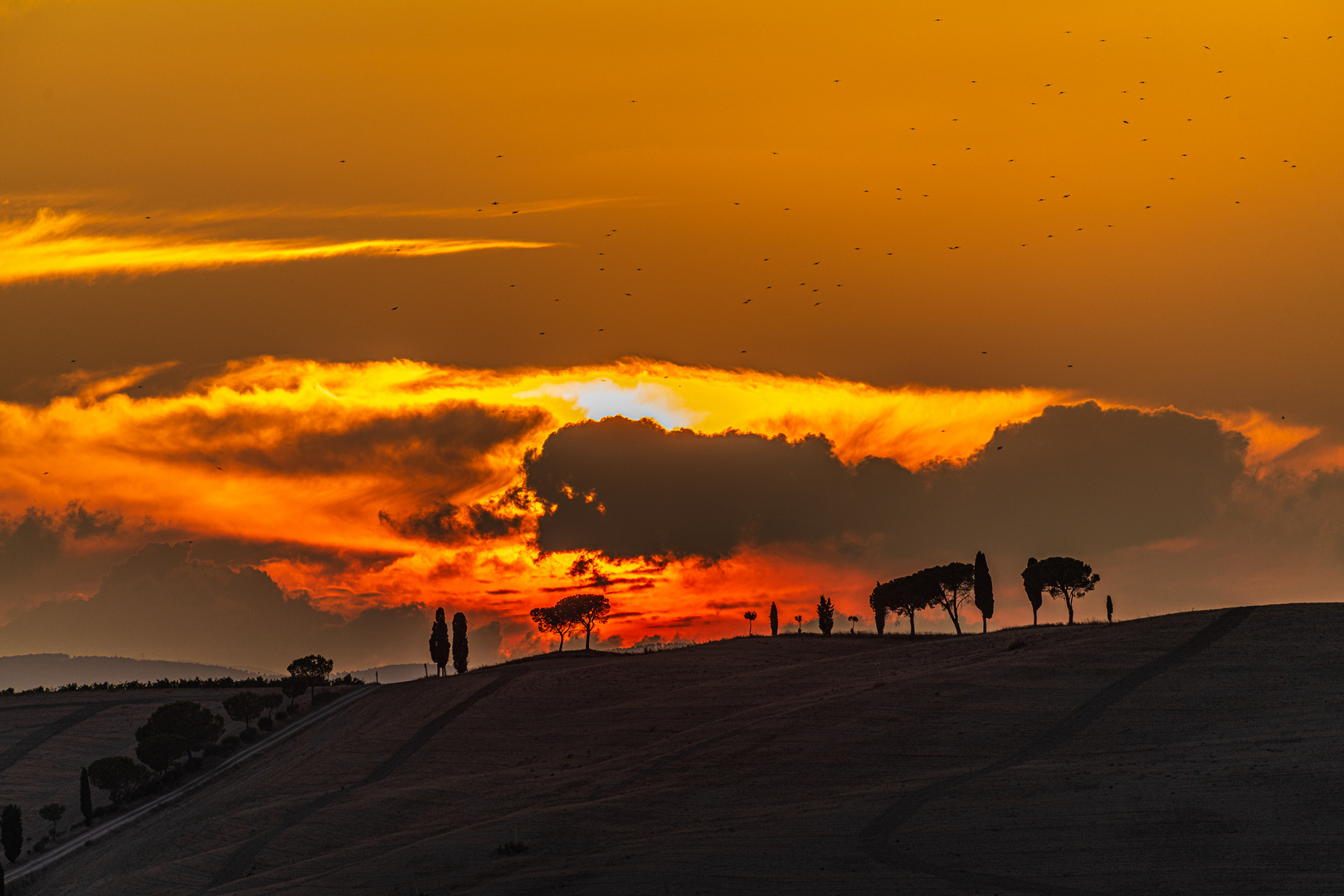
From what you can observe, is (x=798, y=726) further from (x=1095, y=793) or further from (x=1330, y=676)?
(x=1330, y=676)

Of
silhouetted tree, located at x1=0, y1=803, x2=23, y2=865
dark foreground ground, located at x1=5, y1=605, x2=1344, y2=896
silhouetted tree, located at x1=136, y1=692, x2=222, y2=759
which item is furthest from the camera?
silhouetted tree, located at x1=136, y1=692, x2=222, y2=759

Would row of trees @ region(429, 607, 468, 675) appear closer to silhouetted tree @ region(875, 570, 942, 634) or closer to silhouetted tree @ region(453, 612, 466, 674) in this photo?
silhouetted tree @ region(453, 612, 466, 674)

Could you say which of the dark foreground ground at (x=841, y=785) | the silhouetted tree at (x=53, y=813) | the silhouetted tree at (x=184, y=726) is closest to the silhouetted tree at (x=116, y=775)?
the silhouetted tree at (x=53, y=813)

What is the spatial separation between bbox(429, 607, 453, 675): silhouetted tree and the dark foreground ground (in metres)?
58.8

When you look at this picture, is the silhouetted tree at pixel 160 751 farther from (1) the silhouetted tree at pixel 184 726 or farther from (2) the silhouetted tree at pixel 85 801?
(2) the silhouetted tree at pixel 85 801

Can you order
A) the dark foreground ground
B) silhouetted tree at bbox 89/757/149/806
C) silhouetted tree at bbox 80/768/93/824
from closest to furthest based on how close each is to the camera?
the dark foreground ground
silhouetted tree at bbox 80/768/93/824
silhouetted tree at bbox 89/757/149/806

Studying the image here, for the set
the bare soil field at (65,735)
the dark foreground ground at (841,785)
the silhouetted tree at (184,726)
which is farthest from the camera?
the silhouetted tree at (184,726)

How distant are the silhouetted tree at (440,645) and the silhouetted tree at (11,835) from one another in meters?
79.5

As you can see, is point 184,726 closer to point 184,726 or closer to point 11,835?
point 184,726

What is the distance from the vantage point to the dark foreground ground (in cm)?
4184

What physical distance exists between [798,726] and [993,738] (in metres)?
11.5

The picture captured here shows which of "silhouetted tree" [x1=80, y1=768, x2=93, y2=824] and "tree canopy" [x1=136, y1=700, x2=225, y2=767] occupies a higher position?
"tree canopy" [x1=136, y1=700, x2=225, y2=767]

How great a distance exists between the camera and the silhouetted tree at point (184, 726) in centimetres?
10600

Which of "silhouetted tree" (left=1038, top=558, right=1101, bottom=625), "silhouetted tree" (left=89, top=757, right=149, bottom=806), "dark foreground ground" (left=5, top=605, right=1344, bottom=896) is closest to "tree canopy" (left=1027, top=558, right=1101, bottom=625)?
"silhouetted tree" (left=1038, top=558, right=1101, bottom=625)
